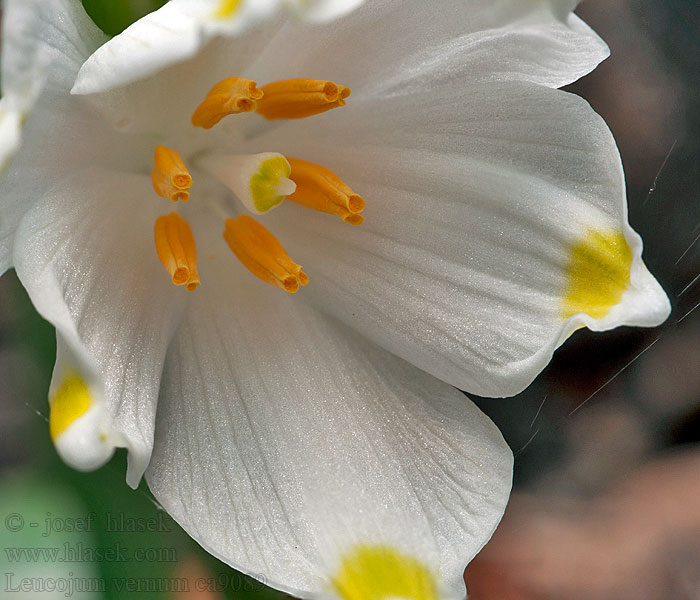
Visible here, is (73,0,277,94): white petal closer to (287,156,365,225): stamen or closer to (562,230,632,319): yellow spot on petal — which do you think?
(287,156,365,225): stamen

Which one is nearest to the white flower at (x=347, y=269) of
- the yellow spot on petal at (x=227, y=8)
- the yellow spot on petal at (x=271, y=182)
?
the yellow spot on petal at (x=271, y=182)

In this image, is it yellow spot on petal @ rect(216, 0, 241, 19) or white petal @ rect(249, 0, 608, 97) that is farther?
white petal @ rect(249, 0, 608, 97)

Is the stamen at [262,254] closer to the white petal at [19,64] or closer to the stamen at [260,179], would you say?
the stamen at [260,179]

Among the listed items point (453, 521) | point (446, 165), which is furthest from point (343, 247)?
point (453, 521)

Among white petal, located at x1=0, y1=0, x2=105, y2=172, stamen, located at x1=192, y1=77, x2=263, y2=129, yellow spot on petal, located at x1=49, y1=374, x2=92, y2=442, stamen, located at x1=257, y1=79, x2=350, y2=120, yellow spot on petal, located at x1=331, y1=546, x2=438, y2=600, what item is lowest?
yellow spot on petal, located at x1=331, y1=546, x2=438, y2=600

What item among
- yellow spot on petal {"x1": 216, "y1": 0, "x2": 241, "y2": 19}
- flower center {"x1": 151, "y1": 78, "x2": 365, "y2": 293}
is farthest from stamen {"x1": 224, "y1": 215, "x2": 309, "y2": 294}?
yellow spot on petal {"x1": 216, "y1": 0, "x2": 241, "y2": 19}

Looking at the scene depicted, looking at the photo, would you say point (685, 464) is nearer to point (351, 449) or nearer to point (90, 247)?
point (351, 449)
